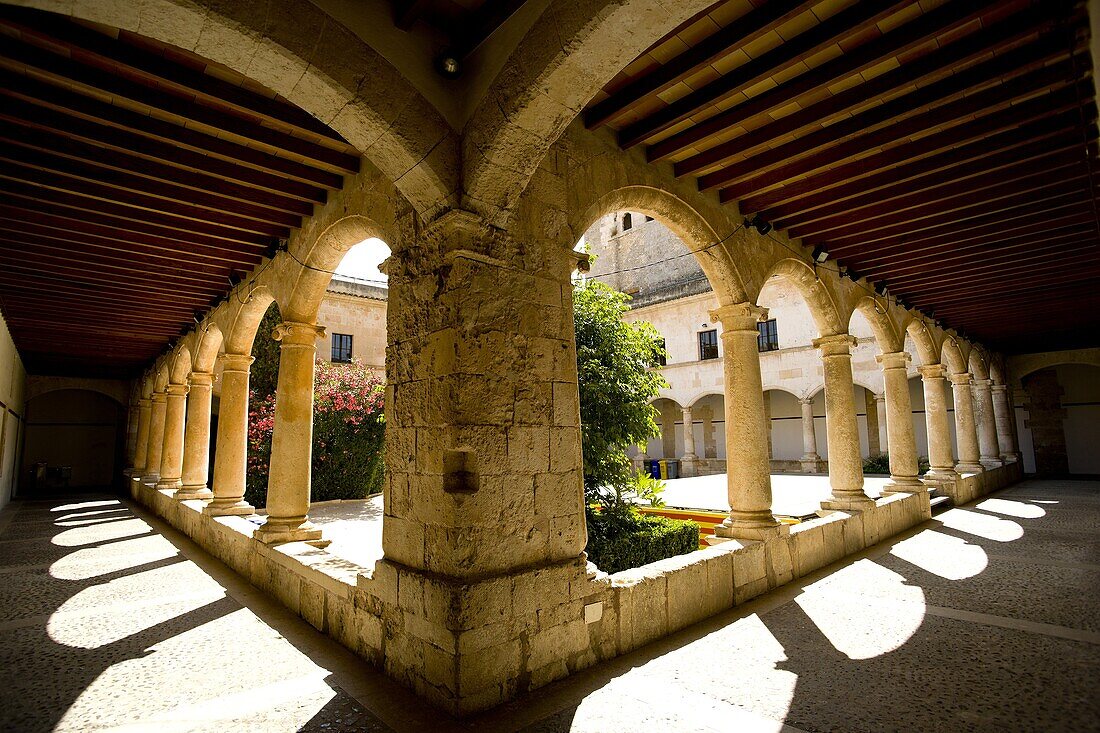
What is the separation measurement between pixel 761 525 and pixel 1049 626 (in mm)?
1741

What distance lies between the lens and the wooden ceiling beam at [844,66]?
9.04 feet

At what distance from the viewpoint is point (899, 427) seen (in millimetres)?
7500

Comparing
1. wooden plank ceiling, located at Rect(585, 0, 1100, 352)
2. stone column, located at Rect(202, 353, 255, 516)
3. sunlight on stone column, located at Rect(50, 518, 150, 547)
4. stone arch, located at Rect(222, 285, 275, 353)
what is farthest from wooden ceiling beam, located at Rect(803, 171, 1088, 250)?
sunlight on stone column, located at Rect(50, 518, 150, 547)

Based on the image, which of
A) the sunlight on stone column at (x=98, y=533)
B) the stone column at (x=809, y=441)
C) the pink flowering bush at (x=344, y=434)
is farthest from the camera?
the stone column at (x=809, y=441)

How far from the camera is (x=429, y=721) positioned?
239 cm

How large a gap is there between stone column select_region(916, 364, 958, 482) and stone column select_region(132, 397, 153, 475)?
1508 cm

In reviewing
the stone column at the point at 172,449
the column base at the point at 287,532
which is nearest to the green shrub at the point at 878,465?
the column base at the point at 287,532

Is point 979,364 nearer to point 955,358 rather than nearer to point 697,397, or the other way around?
point 955,358

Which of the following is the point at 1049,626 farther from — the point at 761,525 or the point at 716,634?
the point at 716,634

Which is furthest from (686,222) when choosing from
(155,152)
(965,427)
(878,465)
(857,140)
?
(878,465)

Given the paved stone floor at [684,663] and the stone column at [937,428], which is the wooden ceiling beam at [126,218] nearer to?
the paved stone floor at [684,663]

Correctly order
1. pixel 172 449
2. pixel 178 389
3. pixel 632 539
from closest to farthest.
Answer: pixel 632 539
pixel 172 449
pixel 178 389

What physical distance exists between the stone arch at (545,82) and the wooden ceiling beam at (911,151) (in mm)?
2523

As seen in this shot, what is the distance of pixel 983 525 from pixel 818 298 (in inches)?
147
